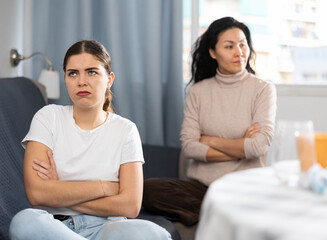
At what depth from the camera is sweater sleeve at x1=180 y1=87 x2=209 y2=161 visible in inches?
92.0

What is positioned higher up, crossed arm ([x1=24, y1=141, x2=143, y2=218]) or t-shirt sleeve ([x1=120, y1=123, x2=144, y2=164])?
t-shirt sleeve ([x1=120, y1=123, x2=144, y2=164])

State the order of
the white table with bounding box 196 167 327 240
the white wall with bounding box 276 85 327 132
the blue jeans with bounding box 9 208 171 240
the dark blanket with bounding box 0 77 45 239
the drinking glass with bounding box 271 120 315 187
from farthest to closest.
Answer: the white wall with bounding box 276 85 327 132 < the dark blanket with bounding box 0 77 45 239 < the blue jeans with bounding box 9 208 171 240 < the drinking glass with bounding box 271 120 315 187 < the white table with bounding box 196 167 327 240

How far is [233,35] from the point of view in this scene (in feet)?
8.07

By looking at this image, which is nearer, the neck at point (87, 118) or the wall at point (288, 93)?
the neck at point (87, 118)

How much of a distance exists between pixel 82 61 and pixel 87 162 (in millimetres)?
359

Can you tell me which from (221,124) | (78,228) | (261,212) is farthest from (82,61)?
(261,212)

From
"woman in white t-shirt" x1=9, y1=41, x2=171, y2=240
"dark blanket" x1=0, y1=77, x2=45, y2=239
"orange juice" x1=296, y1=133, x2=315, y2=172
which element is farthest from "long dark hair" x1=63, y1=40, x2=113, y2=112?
"orange juice" x1=296, y1=133, x2=315, y2=172

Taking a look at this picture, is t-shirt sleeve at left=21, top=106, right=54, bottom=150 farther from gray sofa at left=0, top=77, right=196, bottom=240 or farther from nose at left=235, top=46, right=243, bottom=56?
nose at left=235, top=46, right=243, bottom=56

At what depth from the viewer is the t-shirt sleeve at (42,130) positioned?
172cm

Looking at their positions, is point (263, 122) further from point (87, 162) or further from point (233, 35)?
point (87, 162)

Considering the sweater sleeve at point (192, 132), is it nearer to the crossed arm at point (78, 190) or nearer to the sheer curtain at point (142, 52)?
the sheer curtain at point (142, 52)

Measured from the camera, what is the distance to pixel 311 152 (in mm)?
979

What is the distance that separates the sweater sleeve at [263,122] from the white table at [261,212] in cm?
124

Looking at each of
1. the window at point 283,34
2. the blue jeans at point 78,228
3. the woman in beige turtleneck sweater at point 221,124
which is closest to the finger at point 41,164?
the blue jeans at point 78,228
